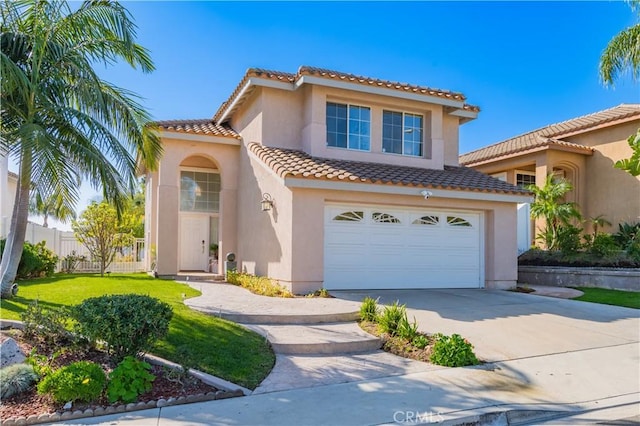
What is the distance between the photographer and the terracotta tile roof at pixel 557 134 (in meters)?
19.9

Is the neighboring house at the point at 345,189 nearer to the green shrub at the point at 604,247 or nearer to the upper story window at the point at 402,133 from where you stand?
the upper story window at the point at 402,133

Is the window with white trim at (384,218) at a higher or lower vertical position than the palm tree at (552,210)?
lower

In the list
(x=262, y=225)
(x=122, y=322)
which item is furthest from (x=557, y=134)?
(x=122, y=322)

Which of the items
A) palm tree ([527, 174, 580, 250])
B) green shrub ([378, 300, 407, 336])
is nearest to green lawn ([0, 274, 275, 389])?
green shrub ([378, 300, 407, 336])

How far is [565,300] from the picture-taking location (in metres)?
12.2

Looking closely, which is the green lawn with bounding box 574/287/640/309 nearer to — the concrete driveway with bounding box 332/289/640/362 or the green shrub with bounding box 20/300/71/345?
the concrete driveway with bounding box 332/289/640/362

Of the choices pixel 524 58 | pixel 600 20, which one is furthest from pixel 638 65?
pixel 524 58

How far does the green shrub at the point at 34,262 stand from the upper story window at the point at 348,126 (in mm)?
10518

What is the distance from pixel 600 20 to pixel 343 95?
31.6 feet

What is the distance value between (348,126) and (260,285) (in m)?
6.13

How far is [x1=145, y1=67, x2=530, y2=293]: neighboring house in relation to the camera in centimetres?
1215

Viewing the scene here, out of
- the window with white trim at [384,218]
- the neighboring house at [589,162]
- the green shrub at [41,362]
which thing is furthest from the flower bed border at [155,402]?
the neighboring house at [589,162]

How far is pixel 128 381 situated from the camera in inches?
213

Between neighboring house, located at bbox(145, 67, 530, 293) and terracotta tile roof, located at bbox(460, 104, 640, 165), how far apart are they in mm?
6323
